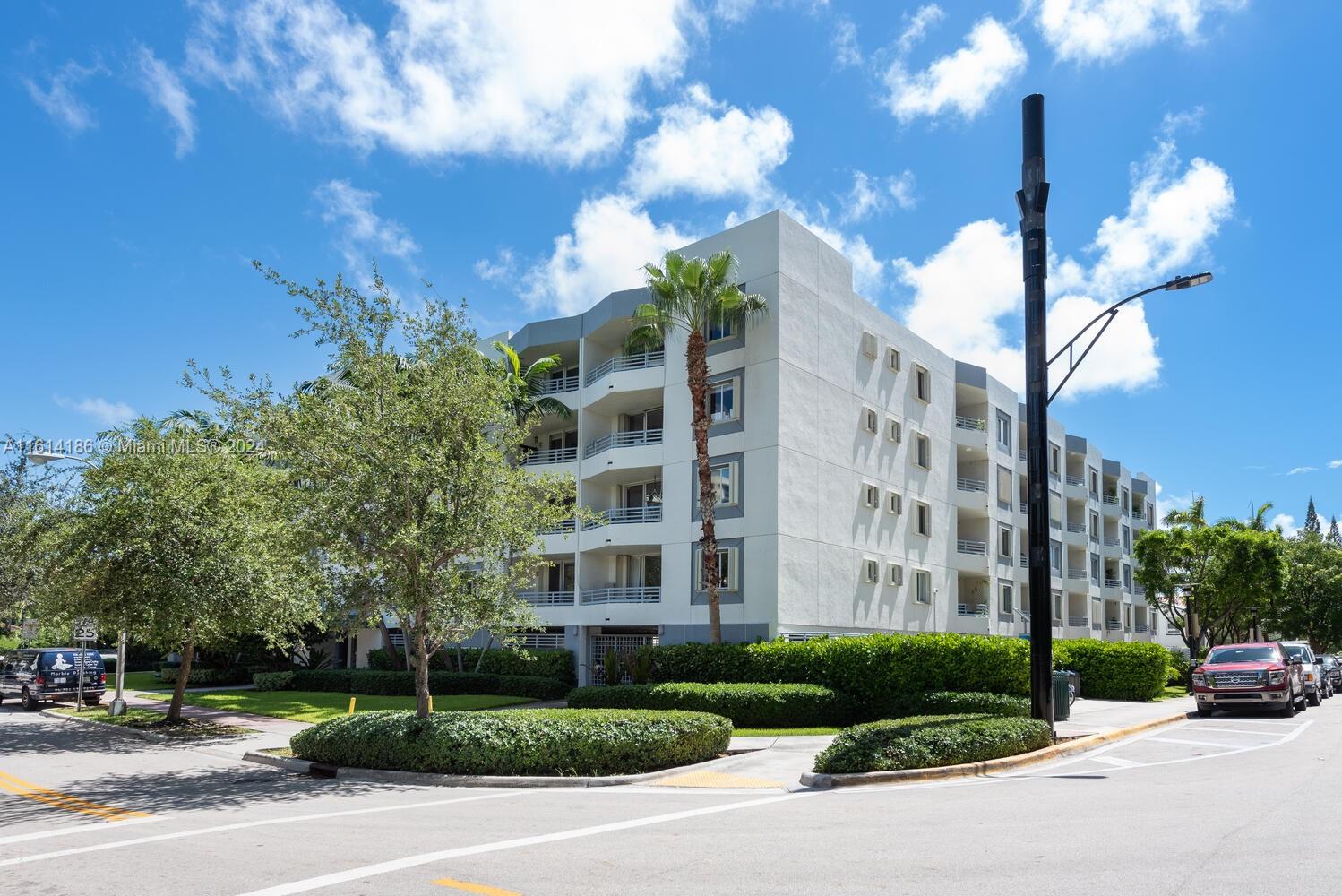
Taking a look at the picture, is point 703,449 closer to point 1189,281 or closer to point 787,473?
point 787,473

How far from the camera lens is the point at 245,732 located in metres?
24.1

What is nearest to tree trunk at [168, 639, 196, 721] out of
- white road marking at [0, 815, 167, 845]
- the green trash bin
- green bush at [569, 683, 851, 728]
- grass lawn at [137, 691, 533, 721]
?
grass lawn at [137, 691, 533, 721]

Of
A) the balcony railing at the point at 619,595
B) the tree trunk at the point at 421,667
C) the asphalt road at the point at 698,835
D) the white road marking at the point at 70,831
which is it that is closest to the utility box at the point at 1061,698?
the asphalt road at the point at 698,835

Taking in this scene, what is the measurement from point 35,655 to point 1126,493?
6023cm

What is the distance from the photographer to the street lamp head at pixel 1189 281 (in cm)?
1652

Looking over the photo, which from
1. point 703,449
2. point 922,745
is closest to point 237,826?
point 922,745

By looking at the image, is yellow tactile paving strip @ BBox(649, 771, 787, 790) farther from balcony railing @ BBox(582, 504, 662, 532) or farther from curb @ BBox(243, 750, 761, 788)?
balcony railing @ BBox(582, 504, 662, 532)

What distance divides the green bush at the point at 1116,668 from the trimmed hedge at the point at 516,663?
1601 cm

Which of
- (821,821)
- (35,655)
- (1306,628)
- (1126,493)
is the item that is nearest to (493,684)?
(35,655)

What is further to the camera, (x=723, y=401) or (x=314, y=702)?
(x=314, y=702)

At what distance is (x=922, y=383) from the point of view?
1533 inches

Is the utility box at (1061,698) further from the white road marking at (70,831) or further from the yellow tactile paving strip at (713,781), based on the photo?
the white road marking at (70,831)

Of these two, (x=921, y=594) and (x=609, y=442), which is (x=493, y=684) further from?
(x=921, y=594)

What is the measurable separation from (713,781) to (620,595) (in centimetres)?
1966
